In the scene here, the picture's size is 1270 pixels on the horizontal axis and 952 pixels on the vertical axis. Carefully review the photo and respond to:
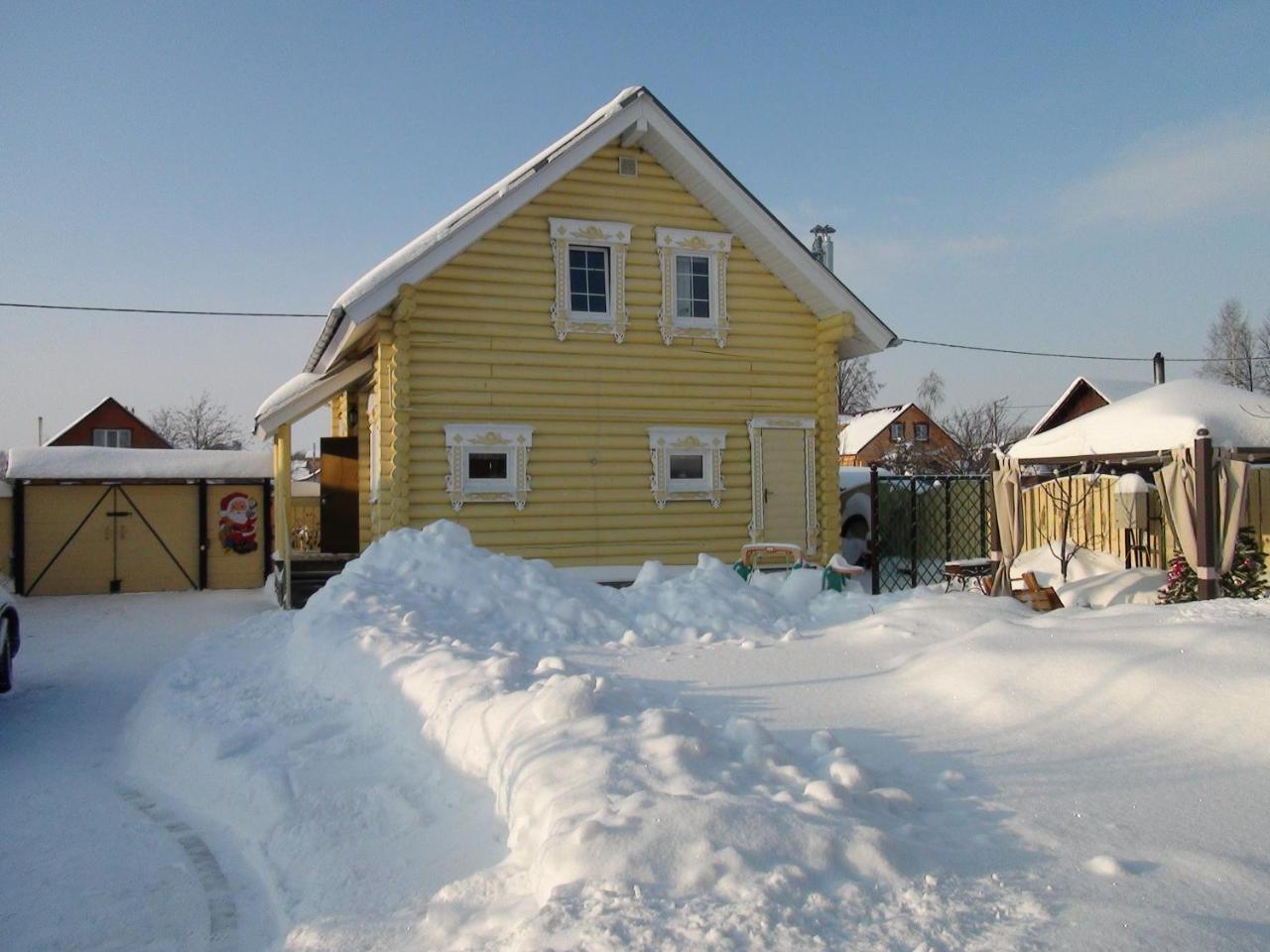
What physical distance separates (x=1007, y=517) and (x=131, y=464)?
54.0 feet

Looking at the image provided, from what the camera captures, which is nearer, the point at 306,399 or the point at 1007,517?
the point at 1007,517

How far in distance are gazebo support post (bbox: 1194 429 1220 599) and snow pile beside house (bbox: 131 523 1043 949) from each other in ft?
15.8

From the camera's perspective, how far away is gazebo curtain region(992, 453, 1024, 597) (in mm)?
11648

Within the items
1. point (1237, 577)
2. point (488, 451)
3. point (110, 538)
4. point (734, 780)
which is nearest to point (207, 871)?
point (734, 780)

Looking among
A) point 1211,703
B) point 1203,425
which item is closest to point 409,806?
point 1211,703

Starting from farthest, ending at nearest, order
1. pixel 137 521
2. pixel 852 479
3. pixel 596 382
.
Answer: pixel 852 479 < pixel 137 521 < pixel 596 382

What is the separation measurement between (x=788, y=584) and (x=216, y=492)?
13.9 metres

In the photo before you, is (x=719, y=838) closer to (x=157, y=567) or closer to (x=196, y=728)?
(x=196, y=728)

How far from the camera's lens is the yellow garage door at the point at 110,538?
1859cm

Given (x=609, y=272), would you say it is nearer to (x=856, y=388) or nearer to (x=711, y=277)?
(x=711, y=277)

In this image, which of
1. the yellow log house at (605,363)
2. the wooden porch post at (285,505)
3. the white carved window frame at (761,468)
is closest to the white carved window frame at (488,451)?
the yellow log house at (605,363)

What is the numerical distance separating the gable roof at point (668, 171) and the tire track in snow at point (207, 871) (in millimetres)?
7498

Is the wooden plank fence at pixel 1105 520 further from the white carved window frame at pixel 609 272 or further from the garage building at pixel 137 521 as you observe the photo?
the garage building at pixel 137 521

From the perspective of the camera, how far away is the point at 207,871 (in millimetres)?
4707
